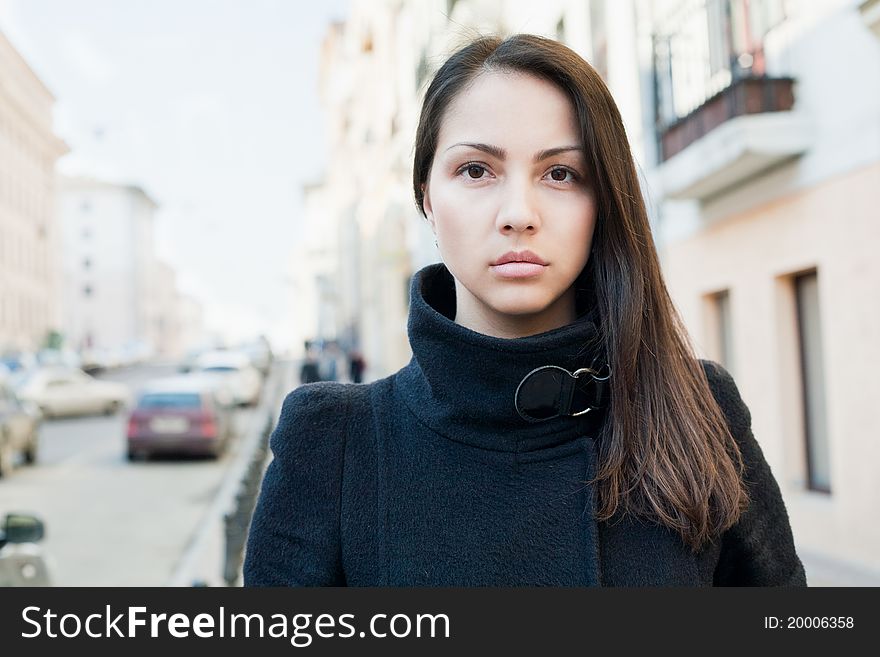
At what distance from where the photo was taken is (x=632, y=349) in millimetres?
1780

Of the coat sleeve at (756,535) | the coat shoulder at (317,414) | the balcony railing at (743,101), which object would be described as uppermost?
the balcony railing at (743,101)

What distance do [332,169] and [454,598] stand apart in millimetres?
59293

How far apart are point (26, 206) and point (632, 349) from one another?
65.2 metres

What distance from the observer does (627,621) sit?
1.62 metres

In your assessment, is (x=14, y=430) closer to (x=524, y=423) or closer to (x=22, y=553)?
(x=22, y=553)

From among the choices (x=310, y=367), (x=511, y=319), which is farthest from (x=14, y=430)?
(x=511, y=319)

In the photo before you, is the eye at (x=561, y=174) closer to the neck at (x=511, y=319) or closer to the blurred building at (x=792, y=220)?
the neck at (x=511, y=319)

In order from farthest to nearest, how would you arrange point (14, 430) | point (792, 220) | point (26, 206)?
point (26, 206), point (14, 430), point (792, 220)

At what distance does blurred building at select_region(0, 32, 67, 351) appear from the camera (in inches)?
2206

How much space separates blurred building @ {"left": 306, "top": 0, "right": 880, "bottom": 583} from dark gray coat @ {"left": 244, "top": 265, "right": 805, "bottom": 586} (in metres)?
4.04

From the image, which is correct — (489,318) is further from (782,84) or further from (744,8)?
(744,8)

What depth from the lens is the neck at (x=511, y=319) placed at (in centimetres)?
182

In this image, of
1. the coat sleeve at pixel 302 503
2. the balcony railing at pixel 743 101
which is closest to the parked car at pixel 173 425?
the balcony railing at pixel 743 101

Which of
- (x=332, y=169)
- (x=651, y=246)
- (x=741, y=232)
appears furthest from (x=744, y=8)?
(x=332, y=169)
